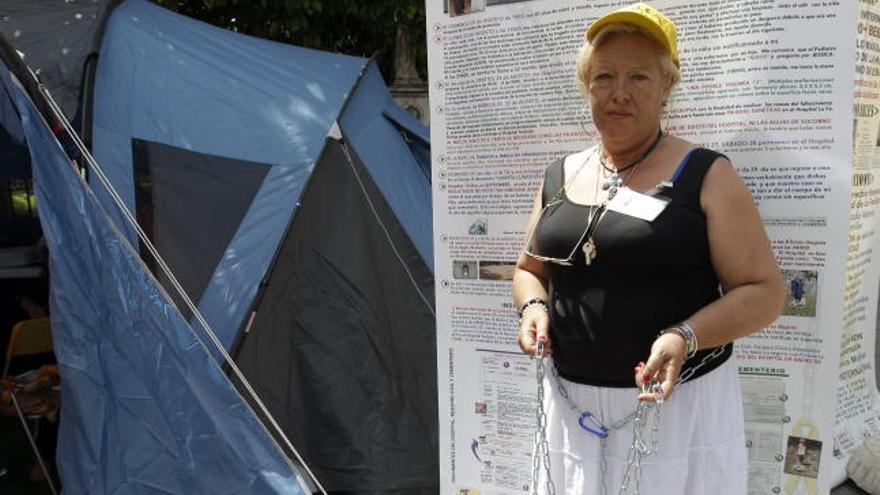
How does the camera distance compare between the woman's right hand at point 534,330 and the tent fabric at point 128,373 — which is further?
the tent fabric at point 128,373

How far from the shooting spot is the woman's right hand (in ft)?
4.55

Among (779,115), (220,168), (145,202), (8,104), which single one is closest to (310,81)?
(220,168)

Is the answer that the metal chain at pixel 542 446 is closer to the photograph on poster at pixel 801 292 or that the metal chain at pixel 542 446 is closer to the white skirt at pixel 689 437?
the white skirt at pixel 689 437

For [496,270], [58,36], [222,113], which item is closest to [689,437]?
[496,270]

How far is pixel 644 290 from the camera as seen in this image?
1.24 m

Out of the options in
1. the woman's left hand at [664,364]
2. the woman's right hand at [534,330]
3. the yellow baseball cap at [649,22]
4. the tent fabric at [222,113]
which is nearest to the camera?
the woman's left hand at [664,364]

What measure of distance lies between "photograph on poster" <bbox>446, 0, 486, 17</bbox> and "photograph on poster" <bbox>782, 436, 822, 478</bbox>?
4.22 feet

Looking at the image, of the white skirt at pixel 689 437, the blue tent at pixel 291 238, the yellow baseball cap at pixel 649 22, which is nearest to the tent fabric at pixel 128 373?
the blue tent at pixel 291 238

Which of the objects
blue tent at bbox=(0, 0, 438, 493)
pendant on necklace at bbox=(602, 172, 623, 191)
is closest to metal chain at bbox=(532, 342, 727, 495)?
pendant on necklace at bbox=(602, 172, 623, 191)

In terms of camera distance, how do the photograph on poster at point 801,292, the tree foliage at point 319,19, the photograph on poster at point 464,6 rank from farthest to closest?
the tree foliage at point 319,19 → the photograph on poster at point 464,6 → the photograph on poster at point 801,292

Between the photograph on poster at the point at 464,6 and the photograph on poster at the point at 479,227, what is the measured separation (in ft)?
1.81

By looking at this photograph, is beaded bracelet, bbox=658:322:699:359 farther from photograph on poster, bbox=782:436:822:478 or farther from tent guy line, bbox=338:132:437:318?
tent guy line, bbox=338:132:437:318

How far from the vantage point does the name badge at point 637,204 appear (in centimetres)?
123

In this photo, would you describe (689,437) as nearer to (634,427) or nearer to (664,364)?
(634,427)
